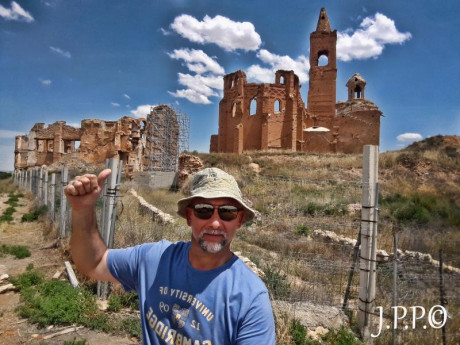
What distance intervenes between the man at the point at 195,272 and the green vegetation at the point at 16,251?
638cm

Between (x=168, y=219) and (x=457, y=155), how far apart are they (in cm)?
2093

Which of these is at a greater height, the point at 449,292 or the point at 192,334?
the point at 192,334

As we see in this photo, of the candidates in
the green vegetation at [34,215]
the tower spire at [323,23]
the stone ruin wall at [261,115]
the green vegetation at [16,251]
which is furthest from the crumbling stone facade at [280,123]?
the green vegetation at [16,251]

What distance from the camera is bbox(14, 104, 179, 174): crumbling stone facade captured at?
31.8 metres

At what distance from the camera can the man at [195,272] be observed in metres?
1.49

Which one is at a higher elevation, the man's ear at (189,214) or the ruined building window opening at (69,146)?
the ruined building window opening at (69,146)

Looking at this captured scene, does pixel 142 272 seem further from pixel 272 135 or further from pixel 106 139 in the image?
pixel 106 139

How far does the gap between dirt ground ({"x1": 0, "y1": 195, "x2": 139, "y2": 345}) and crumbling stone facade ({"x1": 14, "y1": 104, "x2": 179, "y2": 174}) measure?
20.3 metres

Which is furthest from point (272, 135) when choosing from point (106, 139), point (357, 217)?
point (357, 217)

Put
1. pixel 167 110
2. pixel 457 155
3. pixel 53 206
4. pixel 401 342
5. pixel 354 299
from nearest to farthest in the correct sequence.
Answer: pixel 401 342 → pixel 354 299 → pixel 53 206 → pixel 457 155 → pixel 167 110

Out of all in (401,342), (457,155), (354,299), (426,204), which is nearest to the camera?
(401,342)

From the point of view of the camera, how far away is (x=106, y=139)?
3356 centimetres

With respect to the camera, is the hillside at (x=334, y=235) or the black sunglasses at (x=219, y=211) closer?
the black sunglasses at (x=219, y=211)

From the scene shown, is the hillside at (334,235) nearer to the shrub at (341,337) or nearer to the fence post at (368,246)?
the shrub at (341,337)
